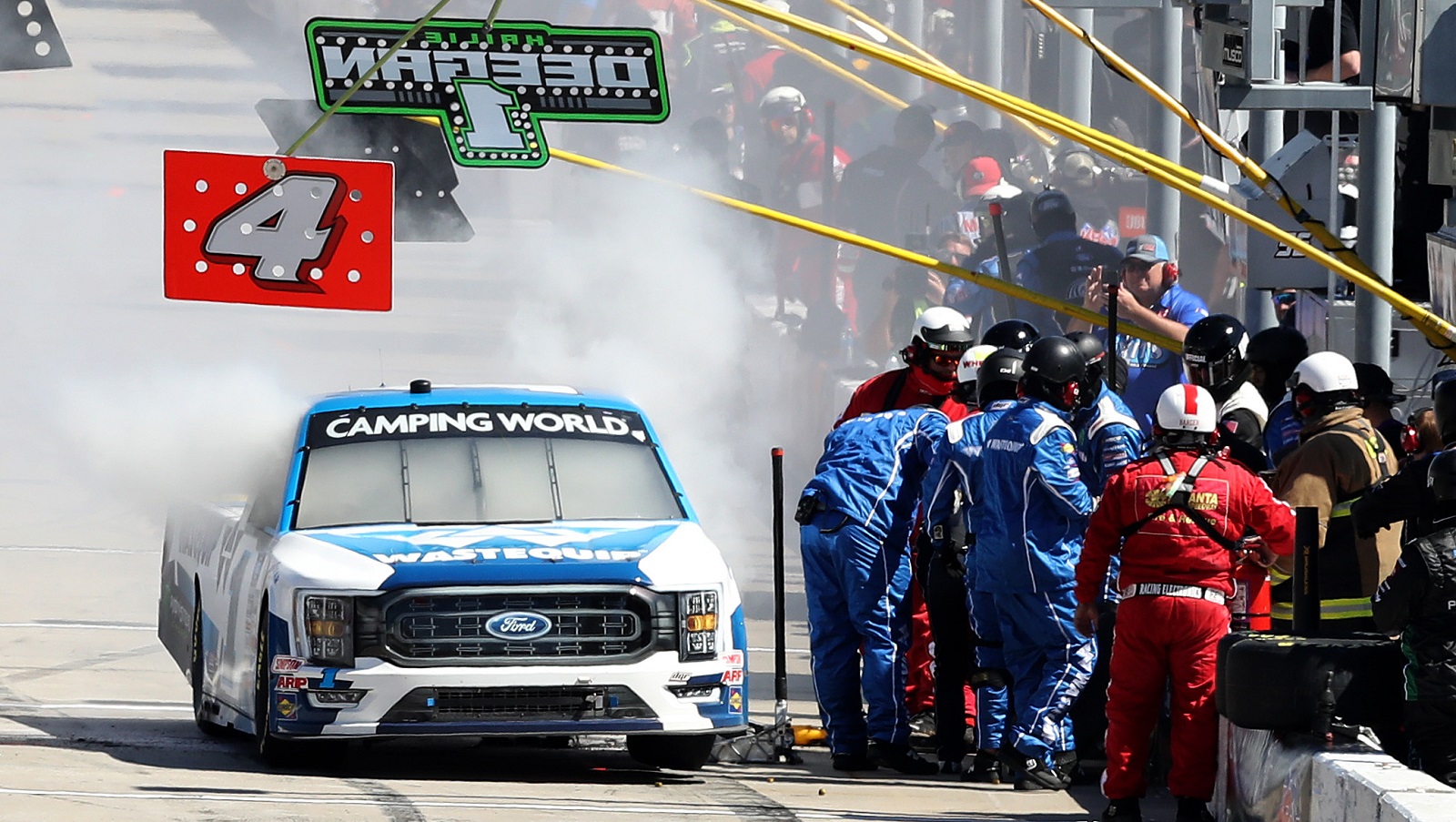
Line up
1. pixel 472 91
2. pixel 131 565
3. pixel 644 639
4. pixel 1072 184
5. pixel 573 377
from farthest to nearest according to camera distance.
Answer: pixel 573 377, pixel 1072 184, pixel 131 565, pixel 472 91, pixel 644 639

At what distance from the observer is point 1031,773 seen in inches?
407

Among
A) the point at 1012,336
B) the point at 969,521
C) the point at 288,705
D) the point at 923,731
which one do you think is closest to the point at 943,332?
the point at 1012,336

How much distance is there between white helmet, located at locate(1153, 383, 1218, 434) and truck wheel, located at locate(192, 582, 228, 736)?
4.39 meters

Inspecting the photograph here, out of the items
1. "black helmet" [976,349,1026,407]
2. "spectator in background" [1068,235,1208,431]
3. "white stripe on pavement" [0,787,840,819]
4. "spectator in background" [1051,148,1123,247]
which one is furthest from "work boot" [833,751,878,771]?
"spectator in background" [1051,148,1123,247]

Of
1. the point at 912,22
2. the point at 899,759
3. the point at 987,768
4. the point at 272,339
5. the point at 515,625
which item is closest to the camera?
the point at 515,625

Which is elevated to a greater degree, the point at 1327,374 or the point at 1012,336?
the point at 1012,336

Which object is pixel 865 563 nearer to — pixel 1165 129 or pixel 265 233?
pixel 265 233

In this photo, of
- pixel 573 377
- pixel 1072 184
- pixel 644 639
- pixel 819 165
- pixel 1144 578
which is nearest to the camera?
pixel 1144 578

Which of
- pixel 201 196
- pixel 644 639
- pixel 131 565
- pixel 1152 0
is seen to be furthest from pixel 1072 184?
pixel 644 639

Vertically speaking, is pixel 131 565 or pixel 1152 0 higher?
pixel 1152 0

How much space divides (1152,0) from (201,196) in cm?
603

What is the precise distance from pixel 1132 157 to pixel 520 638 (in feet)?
10.3

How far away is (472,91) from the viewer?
1271 cm

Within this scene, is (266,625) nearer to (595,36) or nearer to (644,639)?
(644,639)
